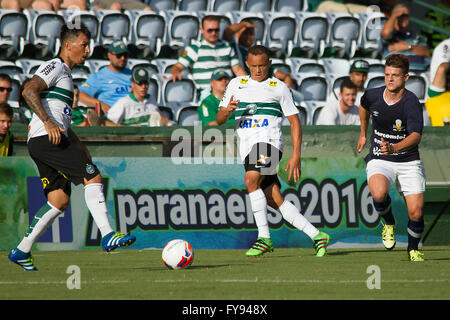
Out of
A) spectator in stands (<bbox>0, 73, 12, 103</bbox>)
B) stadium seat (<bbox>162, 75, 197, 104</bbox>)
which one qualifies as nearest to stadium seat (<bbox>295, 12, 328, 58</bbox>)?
stadium seat (<bbox>162, 75, 197, 104</bbox>)

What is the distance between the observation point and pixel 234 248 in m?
9.66

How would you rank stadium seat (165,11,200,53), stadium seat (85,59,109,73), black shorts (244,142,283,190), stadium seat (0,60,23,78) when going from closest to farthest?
black shorts (244,142,283,190), stadium seat (0,60,23,78), stadium seat (85,59,109,73), stadium seat (165,11,200,53)

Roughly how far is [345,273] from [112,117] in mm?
5152

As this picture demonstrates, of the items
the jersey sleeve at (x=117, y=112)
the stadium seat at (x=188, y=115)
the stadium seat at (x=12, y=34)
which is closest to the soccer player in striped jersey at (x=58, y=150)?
the jersey sleeve at (x=117, y=112)

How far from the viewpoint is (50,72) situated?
6.68 meters

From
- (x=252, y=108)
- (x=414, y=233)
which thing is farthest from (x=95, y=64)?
(x=414, y=233)

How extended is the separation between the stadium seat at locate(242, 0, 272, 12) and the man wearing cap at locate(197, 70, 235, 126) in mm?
4883

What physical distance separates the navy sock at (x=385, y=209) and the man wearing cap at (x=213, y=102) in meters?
2.81

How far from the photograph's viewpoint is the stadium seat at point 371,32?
1442 centimetres

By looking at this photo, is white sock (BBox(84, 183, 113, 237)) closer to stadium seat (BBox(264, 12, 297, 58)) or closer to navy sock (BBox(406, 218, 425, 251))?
navy sock (BBox(406, 218, 425, 251))

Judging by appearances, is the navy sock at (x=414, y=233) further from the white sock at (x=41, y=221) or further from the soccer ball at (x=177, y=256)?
the white sock at (x=41, y=221)

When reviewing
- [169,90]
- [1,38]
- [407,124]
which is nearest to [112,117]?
[169,90]

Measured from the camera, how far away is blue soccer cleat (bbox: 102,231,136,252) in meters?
6.41

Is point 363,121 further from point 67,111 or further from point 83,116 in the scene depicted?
point 83,116
